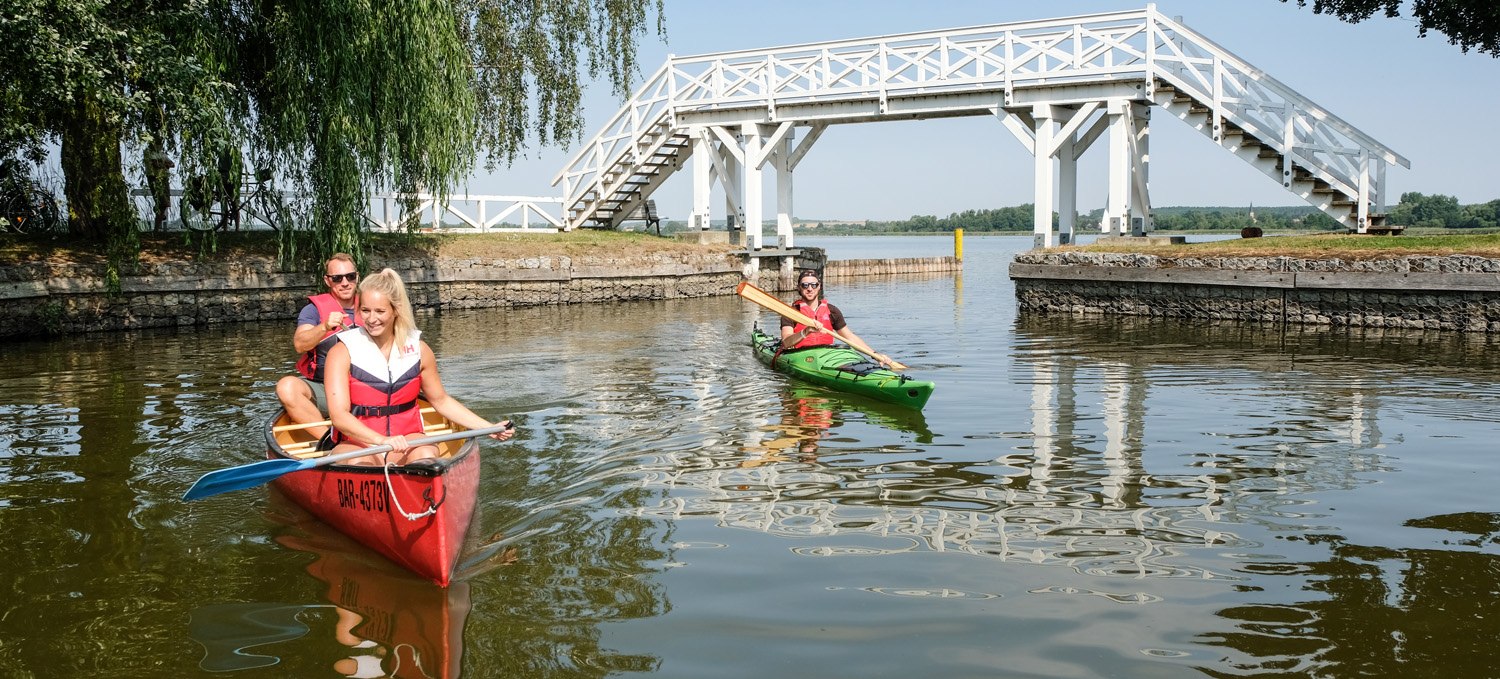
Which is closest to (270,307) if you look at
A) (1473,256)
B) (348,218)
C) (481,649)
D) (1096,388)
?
(348,218)

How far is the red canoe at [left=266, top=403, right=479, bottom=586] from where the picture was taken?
5.69m

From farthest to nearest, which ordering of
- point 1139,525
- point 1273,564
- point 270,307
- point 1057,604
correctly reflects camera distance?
point 270,307
point 1139,525
point 1273,564
point 1057,604

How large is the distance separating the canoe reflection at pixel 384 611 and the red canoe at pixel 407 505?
3.4 inches

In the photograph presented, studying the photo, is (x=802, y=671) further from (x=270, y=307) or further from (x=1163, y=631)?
(x=270, y=307)

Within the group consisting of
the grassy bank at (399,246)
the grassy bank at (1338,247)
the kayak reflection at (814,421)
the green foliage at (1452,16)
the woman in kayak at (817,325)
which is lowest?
the kayak reflection at (814,421)

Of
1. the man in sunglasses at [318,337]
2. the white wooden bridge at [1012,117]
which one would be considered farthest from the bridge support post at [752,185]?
the man in sunglasses at [318,337]

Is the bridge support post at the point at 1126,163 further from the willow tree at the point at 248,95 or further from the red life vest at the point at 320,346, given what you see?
the red life vest at the point at 320,346

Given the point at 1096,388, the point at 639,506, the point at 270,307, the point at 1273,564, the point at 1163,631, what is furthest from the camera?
the point at 270,307

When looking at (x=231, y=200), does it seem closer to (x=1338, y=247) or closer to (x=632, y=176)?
(x=632, y=176)

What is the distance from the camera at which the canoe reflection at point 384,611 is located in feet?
15.7

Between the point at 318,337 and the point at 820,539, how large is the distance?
3.89 metres

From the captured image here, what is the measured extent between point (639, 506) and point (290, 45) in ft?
44.5

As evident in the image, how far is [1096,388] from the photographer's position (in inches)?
484

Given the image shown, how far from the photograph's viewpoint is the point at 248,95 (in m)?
19.4
